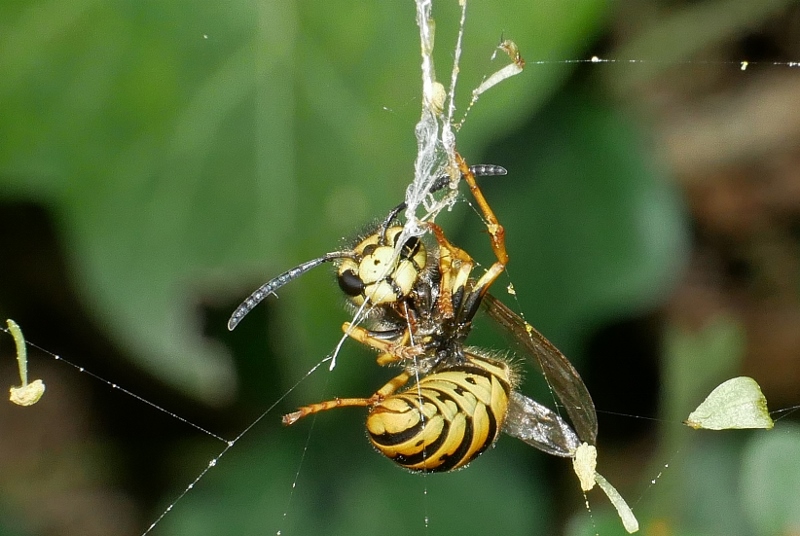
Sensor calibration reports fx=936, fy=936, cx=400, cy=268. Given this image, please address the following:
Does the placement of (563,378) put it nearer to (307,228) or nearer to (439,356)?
(439,356)

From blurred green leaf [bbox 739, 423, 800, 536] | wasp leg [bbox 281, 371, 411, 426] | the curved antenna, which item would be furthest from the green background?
wasp leg [bbox 281, 371, 411, 426]

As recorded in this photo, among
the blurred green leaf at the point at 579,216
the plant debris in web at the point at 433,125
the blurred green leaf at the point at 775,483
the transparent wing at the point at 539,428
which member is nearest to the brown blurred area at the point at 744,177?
the blurred green leaf at the point at 579,216

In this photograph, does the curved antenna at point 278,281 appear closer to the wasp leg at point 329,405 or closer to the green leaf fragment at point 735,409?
the wasp leg at point 329,405

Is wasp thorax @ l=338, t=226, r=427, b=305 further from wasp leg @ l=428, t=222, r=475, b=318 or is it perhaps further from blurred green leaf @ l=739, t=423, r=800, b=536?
blurred green leaf @ l=739, t=423, r=800, b=536

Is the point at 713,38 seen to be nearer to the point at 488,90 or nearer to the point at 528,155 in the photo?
the point at 528,155

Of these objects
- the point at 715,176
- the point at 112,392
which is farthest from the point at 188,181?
the point at 715,176

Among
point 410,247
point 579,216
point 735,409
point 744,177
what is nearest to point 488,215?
point 410,247
